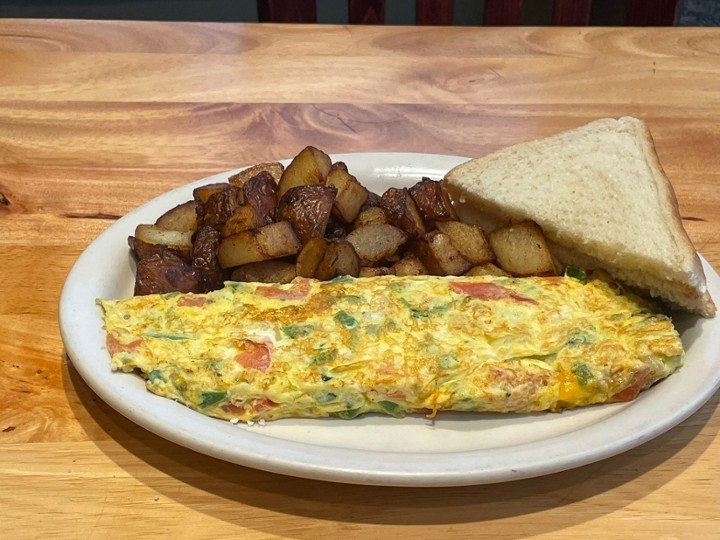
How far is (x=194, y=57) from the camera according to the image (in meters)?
3.71

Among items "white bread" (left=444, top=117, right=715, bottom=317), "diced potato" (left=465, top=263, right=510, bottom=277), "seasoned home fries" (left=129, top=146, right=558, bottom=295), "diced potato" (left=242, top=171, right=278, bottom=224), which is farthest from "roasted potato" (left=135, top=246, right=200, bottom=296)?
"white bread" (left=444, top=117, right=715, bottom=317)

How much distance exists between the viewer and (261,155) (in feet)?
10.0

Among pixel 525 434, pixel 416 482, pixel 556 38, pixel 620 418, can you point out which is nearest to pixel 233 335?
pixel 416 482

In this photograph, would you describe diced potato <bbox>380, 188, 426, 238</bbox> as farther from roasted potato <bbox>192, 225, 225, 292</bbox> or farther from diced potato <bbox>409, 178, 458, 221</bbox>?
roasted potato <bbox>192, 225, 225, 292</bbox>

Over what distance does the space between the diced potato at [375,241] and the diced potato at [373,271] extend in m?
0.03

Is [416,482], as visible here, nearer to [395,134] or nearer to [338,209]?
[338,209]

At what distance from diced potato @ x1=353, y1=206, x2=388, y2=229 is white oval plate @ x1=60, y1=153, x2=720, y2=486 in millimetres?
668

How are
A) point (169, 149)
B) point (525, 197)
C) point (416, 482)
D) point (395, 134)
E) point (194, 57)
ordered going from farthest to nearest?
point (194, 57), point (395, 134), point (169, 149), point (525, 197), point (416, 482)

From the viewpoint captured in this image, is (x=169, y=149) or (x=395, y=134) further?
(x=395, y=134)

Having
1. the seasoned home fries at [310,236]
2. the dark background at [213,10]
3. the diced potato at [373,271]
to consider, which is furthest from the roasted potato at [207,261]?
the dark background at [213,10]

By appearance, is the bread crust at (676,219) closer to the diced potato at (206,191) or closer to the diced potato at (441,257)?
the diced potato at (441,257)

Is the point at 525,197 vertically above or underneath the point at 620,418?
above

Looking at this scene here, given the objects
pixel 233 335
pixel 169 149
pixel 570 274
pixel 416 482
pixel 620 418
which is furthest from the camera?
pixel 169 149

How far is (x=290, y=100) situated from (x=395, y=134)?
1.65 ft
